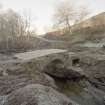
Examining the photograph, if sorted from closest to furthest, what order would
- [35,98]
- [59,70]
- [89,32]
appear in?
[35,98]
[59,70]
[89,32]

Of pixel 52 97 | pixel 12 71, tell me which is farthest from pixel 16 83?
pixel 52 97

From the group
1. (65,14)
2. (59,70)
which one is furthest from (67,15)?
(59,70)

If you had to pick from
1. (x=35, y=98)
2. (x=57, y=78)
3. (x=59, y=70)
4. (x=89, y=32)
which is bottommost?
(x=57, y=78)

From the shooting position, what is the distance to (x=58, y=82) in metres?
9.02

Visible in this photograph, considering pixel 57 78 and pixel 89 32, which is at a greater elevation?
pixel 89 32

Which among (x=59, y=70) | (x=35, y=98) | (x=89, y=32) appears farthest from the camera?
(x=89, y=32)

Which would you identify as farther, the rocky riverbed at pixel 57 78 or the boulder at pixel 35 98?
the rocky riverbed at pixel 57 78

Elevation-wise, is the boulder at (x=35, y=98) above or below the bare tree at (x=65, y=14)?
below

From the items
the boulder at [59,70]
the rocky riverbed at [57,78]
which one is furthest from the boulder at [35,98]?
the boulder at [59,70]

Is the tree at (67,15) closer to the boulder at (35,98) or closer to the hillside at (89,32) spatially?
the hillside at (89,32)

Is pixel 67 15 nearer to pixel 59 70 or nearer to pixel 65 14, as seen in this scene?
pixel 65 14

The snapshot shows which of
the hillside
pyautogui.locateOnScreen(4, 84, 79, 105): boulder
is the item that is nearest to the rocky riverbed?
pyautogui.locateOnScreen(4, 84, 79, 105): boulder

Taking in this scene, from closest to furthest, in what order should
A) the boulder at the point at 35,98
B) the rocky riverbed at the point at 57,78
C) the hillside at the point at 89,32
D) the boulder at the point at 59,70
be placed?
the boulder at the point at 35,98
the rocky riverbed at the point at 57,78
the boulder at the point at 59,70
the hillside at the point at 89,32

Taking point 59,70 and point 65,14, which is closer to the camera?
point 59,70
